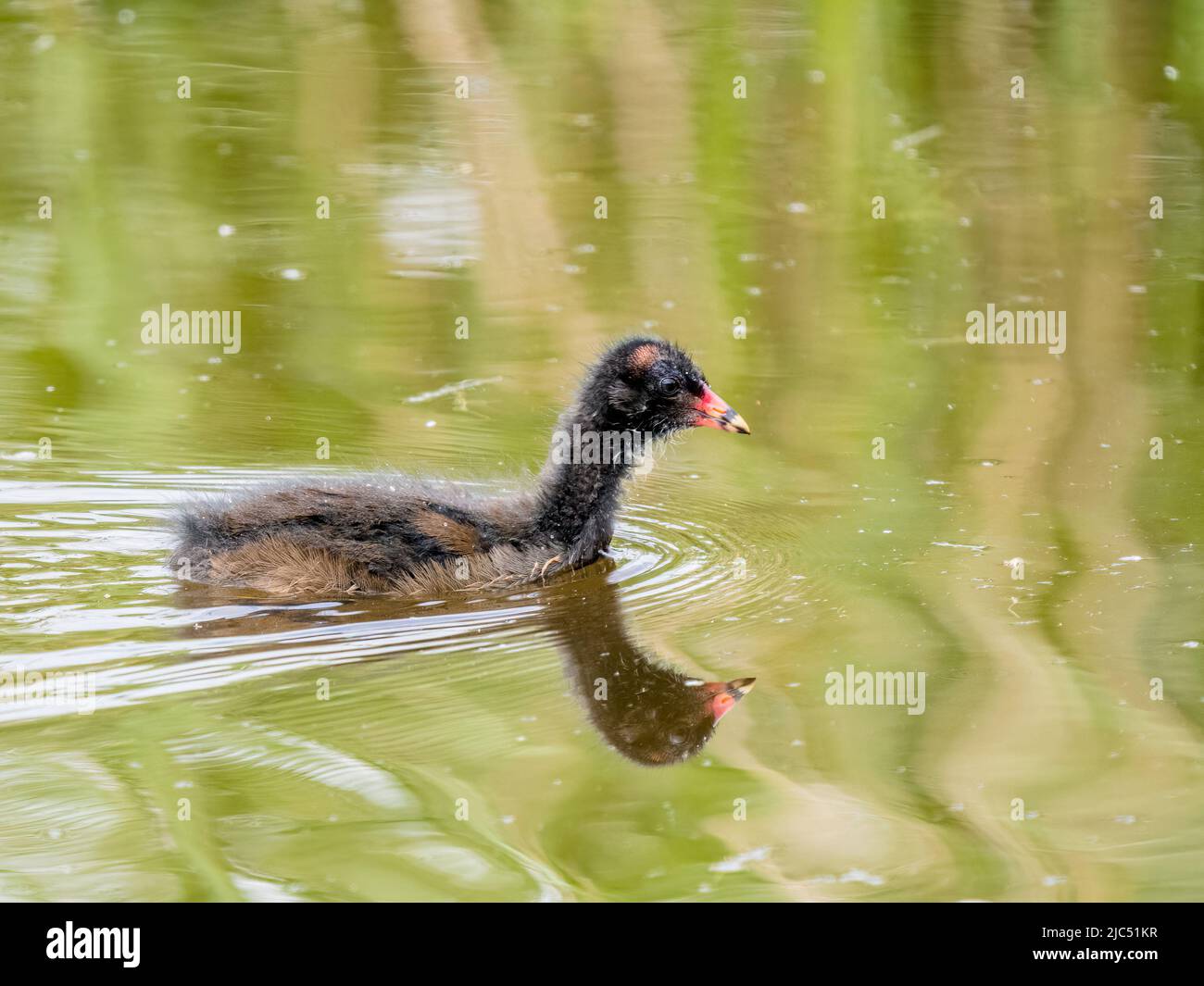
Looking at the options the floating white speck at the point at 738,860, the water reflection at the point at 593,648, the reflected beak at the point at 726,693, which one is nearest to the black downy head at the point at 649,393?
the water reflection at the point at 593,648

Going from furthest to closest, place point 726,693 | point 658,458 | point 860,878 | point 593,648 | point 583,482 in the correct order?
1. point 658,458
2. point 583,482
3. point 593,648
4. point 726,693
5. point 860,878

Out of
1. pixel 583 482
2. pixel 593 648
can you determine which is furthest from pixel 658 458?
pixel 593 648

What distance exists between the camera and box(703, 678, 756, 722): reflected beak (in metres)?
5.39

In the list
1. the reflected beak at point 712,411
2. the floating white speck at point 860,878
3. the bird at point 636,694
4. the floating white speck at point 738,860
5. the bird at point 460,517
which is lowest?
the floating white speck at point 860,878

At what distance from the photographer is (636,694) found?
18.2 feet

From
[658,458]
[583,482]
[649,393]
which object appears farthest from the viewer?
[658,458]

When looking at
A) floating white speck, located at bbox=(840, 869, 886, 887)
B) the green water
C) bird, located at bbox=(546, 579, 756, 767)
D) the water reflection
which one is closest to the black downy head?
the green water

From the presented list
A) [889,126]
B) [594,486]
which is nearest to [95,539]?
[594,486]

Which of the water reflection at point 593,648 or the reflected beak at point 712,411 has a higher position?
the reflected beak at point 712,411

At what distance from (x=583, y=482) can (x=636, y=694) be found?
1.79 meters

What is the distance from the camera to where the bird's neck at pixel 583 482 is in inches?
280

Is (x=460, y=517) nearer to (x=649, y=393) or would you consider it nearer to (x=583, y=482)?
(x=583, y=482)

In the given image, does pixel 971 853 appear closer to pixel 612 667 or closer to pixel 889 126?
pixel 612 667

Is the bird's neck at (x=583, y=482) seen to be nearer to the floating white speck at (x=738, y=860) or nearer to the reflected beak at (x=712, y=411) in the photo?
the reflected beak at (x=712, y=411)
